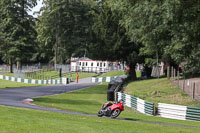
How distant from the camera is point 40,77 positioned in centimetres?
6794

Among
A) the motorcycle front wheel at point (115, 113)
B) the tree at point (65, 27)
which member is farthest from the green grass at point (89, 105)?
the tree at point (65, 27)

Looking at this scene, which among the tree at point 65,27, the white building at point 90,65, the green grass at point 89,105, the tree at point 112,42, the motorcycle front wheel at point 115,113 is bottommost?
the green grass at point 89,105

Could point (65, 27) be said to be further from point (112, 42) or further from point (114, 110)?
point (114, 110)

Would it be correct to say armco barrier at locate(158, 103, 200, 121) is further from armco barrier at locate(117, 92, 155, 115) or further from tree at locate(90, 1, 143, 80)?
tree at locate(90, 1, 143, 80)

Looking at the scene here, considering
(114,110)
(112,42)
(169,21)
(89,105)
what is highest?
(169,21)

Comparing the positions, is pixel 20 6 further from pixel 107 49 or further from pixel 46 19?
pixel 107 49

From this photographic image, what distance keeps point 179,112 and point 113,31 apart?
24716mm

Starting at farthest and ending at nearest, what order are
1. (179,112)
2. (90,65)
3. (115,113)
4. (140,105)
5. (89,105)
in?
(90,65) < (89,105) < (140,105) < (179,112) < (115,113)

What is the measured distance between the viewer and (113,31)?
146ft

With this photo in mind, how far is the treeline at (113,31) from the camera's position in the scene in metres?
21.4

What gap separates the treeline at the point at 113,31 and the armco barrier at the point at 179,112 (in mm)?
4322

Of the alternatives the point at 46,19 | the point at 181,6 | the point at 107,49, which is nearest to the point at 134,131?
the point at 181,6

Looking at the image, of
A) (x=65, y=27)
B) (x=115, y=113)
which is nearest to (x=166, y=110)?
(x=115, y=113)

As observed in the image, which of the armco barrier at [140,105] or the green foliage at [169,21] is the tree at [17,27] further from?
the green foliage at [169,21]
